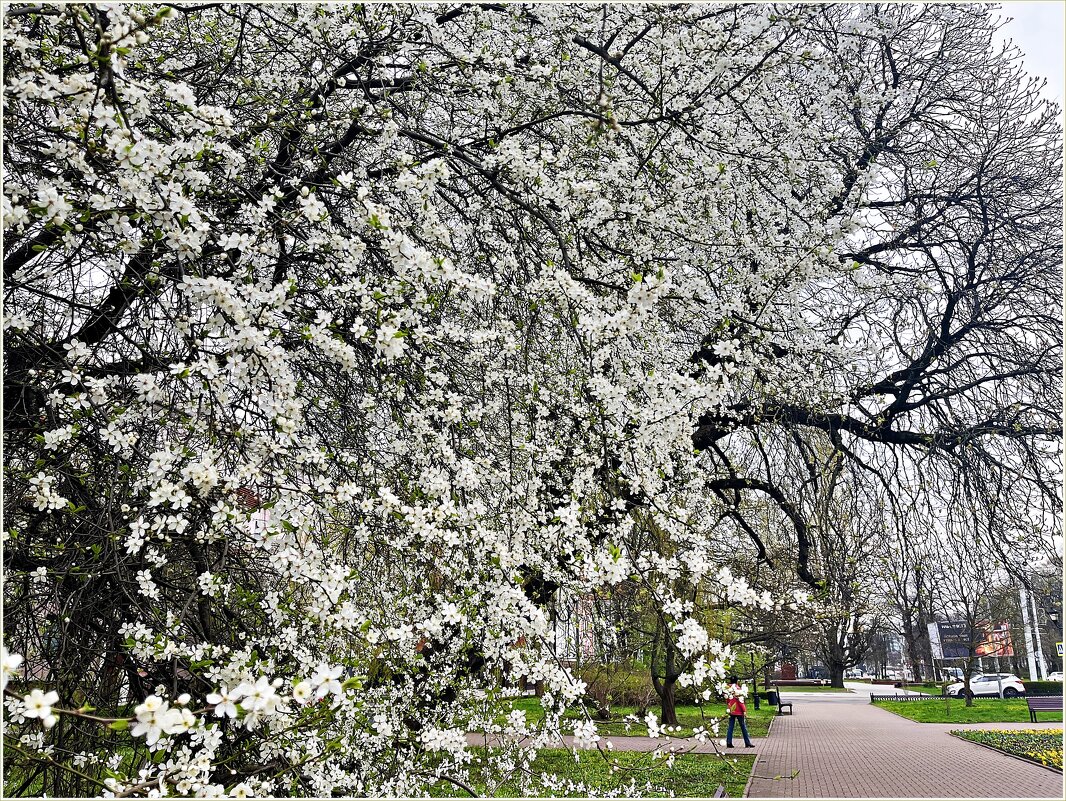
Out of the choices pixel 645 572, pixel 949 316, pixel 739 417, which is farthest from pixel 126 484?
pixel 949 316

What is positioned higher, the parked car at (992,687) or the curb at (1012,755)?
the curb at (1012,755)

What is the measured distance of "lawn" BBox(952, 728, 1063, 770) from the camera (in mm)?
8969

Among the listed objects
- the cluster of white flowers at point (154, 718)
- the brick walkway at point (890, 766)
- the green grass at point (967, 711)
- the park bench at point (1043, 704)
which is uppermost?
the cluster of white flowers at point (154, 718)

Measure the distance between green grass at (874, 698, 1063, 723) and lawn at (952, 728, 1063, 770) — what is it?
315cm

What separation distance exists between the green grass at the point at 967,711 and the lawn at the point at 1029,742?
3147 millimetres

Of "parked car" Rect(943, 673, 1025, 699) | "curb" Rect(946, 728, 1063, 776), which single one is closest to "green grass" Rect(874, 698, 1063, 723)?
"parked car" Rect(943, 673, 1025, 699)

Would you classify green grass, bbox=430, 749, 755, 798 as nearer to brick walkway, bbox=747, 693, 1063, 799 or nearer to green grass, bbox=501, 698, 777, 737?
brick walkway, bbox=747, 693, 1063, 799

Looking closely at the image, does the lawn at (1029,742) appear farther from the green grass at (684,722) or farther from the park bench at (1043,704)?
the green grass at (684,722)

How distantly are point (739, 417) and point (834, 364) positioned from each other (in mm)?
957

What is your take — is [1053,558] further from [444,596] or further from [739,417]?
[444,596]

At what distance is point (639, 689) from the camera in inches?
683

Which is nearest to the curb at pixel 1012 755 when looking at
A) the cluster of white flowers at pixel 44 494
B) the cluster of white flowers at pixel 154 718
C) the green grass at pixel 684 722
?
the green grass at pixel 684 722

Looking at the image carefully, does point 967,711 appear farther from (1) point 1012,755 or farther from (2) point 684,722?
(1) point 1012,755

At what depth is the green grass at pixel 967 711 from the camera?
15.5 metres
